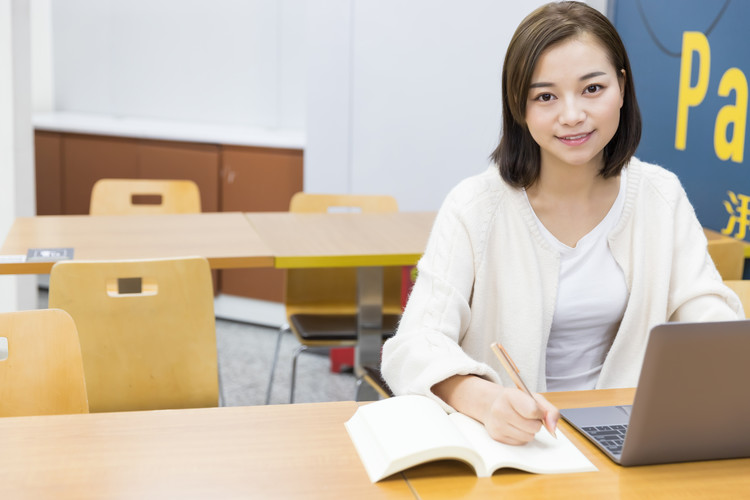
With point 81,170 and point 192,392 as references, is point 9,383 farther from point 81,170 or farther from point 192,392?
point 81,170

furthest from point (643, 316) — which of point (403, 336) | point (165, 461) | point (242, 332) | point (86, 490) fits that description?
point (242, 332)

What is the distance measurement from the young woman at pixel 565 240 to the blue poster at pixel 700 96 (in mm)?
1153

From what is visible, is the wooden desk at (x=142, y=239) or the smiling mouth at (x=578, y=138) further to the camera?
the wooden desk at (x=142, y=239)

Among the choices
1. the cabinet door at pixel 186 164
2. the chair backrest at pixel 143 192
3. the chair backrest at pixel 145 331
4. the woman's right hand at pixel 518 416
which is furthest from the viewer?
the cabinet door at pixel 186 164

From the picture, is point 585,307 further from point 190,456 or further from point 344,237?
point 344,237

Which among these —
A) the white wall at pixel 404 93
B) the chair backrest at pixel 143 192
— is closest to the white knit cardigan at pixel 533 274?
the chair backrest at pixel 143 192

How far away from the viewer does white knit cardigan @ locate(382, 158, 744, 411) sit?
5.19 ft

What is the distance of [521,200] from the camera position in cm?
163

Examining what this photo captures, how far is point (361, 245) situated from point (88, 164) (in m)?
2.66

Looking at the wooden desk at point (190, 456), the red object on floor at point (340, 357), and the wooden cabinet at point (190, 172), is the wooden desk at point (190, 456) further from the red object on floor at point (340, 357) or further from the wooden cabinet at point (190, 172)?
the wooden cabinet at point (190, 172)

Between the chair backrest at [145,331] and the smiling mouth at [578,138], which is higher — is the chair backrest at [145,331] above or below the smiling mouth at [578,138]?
below

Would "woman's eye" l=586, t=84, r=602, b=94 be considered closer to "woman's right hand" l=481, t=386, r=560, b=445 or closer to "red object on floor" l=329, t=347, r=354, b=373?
"woman's right hand" l=481, t=386, r=560, b=445

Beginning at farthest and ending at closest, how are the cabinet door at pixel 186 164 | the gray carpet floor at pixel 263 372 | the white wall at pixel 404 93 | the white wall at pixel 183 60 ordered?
the white wall at pixel 183 60
the cabinet door at pixel 186 164
the white wall at pixel 404 93
the gray carpet floor at pixel 263 372

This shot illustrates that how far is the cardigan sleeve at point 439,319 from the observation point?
136cm
